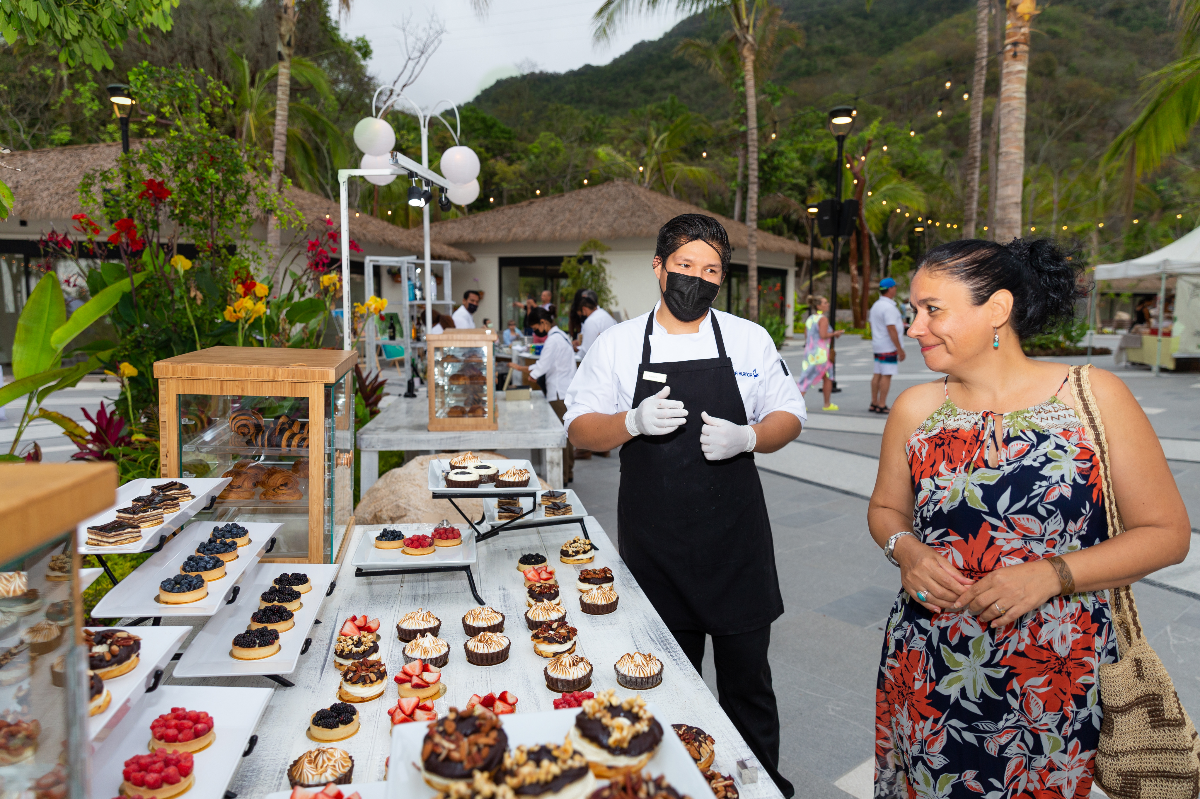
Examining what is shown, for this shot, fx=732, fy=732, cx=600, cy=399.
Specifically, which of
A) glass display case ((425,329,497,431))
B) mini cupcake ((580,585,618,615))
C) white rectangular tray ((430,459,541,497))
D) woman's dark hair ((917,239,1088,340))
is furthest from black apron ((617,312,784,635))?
glass display case ((425,329,497,431))

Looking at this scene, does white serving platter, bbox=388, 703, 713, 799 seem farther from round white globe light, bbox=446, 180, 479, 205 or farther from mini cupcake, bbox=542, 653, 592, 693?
round white globe light, bbox=446, 180, 479, 205

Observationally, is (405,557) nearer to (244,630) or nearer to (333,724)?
(244,630)

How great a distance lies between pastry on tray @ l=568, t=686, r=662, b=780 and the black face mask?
4.80 ft

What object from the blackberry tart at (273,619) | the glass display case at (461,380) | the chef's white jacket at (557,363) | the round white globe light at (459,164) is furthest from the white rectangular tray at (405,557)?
the chef's white jacket at (557,363)

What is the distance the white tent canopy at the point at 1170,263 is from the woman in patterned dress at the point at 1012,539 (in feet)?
48.5

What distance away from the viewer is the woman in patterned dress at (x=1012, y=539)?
168 cm

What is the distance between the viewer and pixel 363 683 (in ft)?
5.49

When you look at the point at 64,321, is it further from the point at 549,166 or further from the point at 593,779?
the point at 549,166

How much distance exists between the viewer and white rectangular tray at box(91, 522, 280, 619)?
162 cm

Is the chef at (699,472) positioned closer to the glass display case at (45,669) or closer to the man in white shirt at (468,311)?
the glass display case at (45,669)

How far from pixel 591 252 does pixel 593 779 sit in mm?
20308

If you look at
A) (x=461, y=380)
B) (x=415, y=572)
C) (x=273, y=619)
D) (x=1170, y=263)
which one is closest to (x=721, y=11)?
(x=1170, y=263)

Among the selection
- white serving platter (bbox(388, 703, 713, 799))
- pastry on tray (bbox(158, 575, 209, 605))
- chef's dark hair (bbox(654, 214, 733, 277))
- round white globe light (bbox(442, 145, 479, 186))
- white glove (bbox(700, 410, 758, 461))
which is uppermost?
round white globe light (bbox(442, 145, 479, 186))

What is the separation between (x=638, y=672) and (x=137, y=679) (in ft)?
3.34
